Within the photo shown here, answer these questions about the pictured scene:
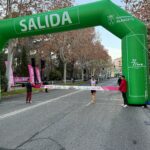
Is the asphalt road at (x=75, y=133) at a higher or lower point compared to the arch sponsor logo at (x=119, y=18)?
lower

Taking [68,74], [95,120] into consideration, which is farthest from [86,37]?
[95,120]

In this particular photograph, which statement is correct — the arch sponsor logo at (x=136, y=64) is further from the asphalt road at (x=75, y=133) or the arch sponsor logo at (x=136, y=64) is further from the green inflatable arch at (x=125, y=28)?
the asphalt road at (x=75, y=133)

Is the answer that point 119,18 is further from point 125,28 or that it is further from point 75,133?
point 75,133

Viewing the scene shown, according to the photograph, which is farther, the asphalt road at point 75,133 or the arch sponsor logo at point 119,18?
the arch sponsor logo at point 119,18

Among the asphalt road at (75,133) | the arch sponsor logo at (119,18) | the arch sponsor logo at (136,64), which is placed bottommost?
the asphalt road at (75,133)

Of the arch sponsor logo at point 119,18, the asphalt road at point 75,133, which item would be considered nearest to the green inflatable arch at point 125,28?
the arch sponsor logo at point 119,18

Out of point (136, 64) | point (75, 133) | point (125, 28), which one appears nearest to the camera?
point (75, 133)

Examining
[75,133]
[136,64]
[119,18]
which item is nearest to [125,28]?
[119,18]

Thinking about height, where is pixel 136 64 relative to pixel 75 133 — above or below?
above

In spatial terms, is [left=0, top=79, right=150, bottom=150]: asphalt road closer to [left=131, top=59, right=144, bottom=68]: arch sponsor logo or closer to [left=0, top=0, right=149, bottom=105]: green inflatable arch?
[left=0, top=0, right=149, bottom=105]: green inflatable arch

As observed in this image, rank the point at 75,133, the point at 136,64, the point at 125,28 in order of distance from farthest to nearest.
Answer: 1. the point at 125,28
2. the point at 136,64
3. the point at 75,133

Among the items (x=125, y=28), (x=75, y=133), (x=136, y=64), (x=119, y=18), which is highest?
(x=119, y=18)

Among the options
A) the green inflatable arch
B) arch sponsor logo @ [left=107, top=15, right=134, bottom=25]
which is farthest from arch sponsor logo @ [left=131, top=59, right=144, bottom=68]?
arch sponsor logo @ [left=107, top=15, right=134, bottom=25]

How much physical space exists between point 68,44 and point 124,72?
45.0m
